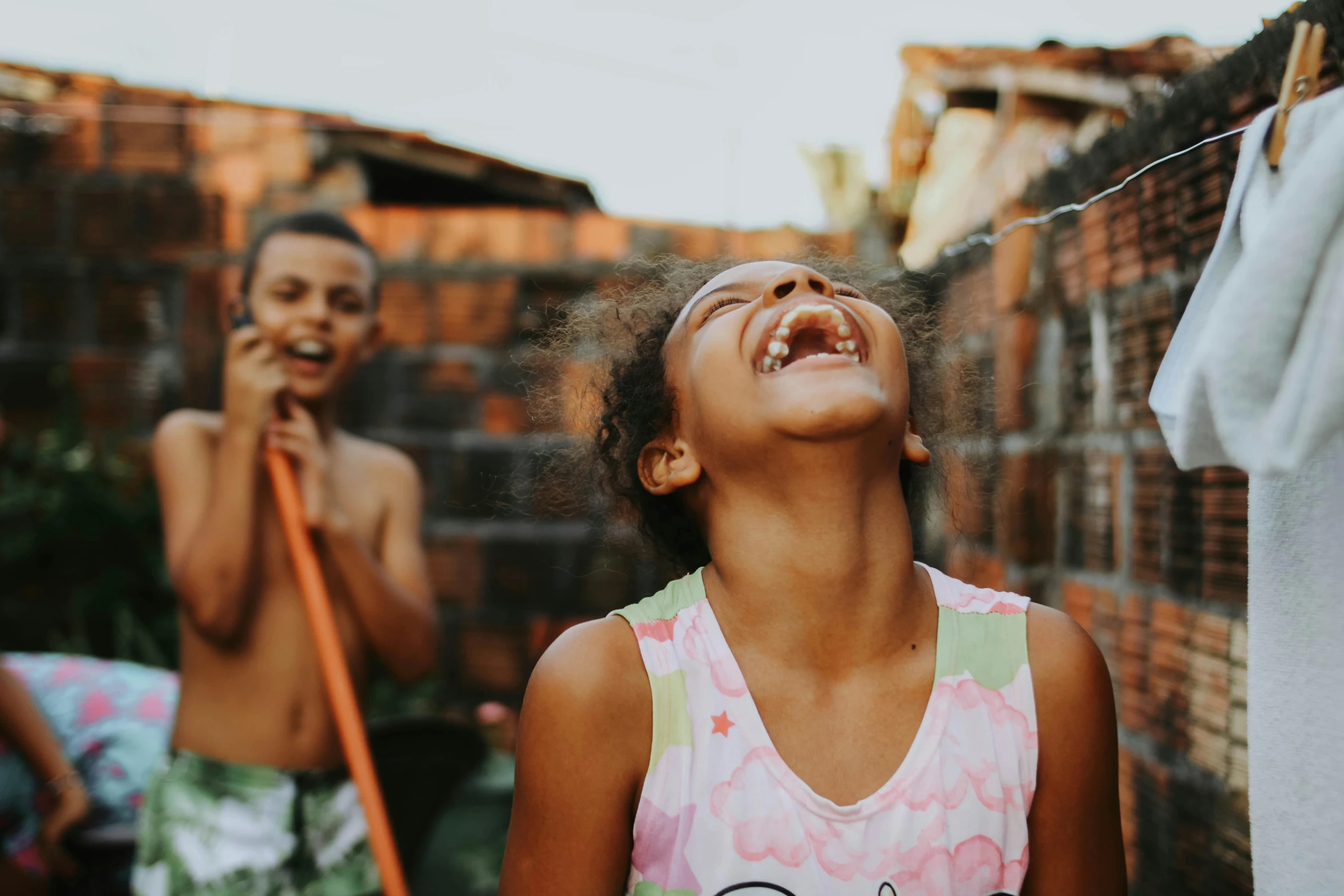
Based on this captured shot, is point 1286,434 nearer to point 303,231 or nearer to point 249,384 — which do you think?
point 249,384

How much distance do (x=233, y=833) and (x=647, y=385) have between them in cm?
115

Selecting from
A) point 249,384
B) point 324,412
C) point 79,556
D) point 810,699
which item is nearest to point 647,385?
point 810,699

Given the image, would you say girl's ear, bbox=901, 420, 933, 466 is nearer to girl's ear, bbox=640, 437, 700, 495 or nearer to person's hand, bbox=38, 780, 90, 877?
girl's ear, bbox=640, 437, 700, 495

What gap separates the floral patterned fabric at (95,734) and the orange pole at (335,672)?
23.9 inches

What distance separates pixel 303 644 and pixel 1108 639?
57.3 inches

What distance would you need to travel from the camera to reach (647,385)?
1.34 meters

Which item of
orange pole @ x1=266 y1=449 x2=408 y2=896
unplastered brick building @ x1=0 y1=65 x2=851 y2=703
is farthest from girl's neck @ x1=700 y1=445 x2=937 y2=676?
unplastered brick building @ x1=0 y1=65 x2=851 y2=703

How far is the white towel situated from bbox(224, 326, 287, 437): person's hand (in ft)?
4.93

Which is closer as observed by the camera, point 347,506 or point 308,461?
point 308,461

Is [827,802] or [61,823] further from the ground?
[827,802]

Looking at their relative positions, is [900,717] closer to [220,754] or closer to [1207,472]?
[1207,472]

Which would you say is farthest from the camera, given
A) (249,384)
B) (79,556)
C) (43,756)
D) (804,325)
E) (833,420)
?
(79,556)

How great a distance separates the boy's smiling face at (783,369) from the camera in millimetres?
1011

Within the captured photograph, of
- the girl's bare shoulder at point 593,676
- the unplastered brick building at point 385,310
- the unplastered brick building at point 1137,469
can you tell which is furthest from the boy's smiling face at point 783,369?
the unplastered brick building at point 385,310
